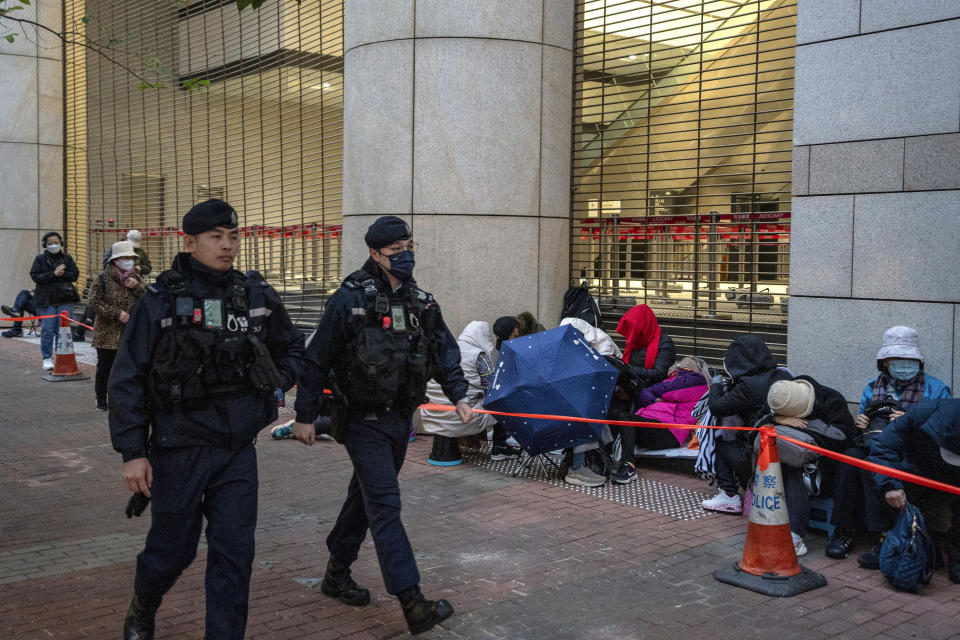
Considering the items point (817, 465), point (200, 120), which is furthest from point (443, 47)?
point (200, 120)

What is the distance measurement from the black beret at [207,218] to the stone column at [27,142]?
17.1 m

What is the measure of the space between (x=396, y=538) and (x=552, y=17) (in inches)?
267

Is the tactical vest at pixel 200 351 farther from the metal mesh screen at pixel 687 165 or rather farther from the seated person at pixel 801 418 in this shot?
the metal mesh screen at pixel 687 165

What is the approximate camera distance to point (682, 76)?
975 cm

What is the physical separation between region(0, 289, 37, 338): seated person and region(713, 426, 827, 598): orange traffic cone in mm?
16292

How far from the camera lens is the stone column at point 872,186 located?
666 cm

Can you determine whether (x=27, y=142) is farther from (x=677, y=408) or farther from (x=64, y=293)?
(x=677, y=408)

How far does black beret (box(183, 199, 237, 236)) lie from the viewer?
158 inches

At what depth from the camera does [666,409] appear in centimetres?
773

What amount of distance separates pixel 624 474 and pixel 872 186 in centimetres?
284

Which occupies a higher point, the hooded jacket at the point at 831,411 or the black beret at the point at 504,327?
the black beret at the point at 504,327

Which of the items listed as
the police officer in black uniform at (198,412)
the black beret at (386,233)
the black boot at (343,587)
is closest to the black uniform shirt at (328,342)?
the black beret at (386,233)

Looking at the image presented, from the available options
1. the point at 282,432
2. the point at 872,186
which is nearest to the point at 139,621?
the point at 282,432

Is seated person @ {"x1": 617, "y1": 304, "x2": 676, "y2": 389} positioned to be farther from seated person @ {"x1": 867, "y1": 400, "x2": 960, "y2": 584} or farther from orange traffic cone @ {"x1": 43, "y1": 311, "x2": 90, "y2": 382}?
orange traffic cone @ {"x1": 43, "y1": 311, "x2": 90, "y2": 382}
